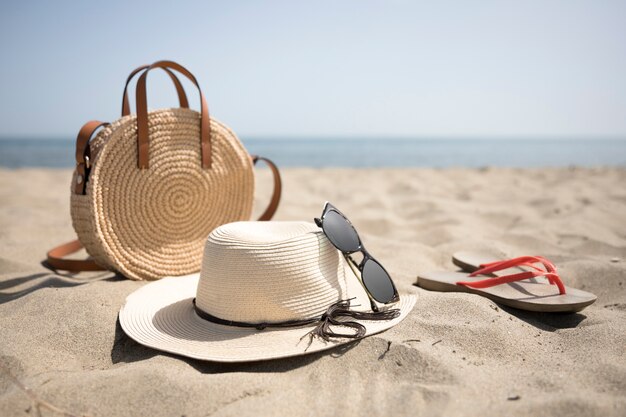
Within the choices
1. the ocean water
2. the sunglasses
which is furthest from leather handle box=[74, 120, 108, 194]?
the ocean water

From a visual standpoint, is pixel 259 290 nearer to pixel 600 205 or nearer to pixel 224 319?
pixel 224 319

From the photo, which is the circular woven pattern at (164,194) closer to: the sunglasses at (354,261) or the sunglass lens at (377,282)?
the sunglasses at (354,261)

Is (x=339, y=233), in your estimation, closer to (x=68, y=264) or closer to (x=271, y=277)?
(x=271, y=277)

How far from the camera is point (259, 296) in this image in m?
1.50

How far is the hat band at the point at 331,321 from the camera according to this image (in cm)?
147

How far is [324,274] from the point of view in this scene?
1558 millimetres

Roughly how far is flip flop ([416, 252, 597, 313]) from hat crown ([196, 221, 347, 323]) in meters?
0.72

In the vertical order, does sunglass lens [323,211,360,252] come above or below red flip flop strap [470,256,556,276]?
above

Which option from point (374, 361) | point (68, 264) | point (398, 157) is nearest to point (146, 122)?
point (68, 264)

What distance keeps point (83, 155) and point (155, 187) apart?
1.13 ft

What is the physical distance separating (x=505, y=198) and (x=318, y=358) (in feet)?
13.0

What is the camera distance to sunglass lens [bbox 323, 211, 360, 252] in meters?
1.58

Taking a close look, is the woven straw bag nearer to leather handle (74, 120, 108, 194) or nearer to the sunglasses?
leather handle (74, 120, 108, 194)

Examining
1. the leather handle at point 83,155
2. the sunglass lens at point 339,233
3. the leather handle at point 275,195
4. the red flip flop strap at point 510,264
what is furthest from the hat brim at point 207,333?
the leather handle at point 275,195
